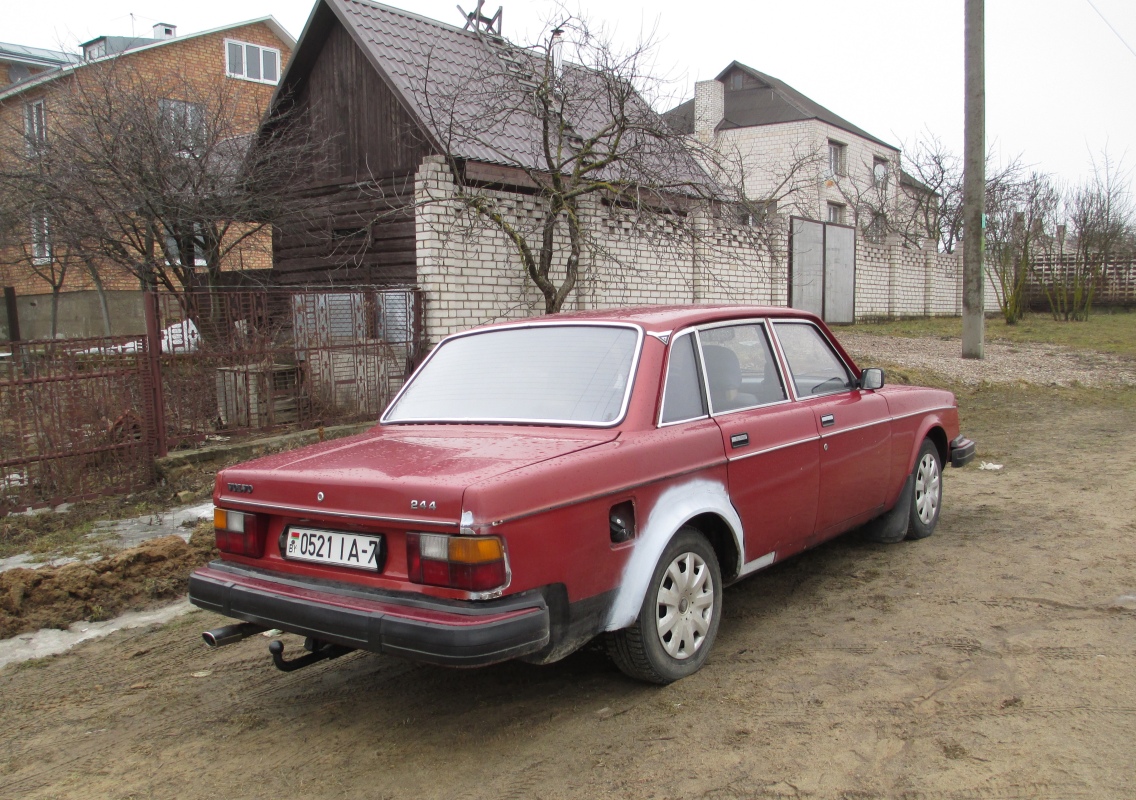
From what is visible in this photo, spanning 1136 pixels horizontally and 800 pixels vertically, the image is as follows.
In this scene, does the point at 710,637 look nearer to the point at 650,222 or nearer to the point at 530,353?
the point at 530,353

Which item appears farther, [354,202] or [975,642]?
[354,202]

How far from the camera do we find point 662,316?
4.22 m

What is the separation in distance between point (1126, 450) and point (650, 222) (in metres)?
5.94

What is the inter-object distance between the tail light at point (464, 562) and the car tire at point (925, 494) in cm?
353

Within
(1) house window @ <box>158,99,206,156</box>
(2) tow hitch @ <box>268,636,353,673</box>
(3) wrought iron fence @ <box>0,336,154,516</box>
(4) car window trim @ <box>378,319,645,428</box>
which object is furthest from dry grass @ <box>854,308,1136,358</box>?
(2) tow hitch @ <box>268,636,353,673</box>

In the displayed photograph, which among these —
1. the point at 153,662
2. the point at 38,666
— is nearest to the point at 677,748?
the point at 153,662

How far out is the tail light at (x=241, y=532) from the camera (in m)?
3.58

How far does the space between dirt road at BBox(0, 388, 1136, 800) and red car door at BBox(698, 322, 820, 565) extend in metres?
0.50

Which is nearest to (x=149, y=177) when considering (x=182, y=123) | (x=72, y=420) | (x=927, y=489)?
(x=182, y=123)

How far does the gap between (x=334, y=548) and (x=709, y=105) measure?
38.3 metres

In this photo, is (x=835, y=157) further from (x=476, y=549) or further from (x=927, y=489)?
(x=476, y=549)

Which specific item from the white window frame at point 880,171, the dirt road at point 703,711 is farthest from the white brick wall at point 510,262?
the white window frame at point 880,171

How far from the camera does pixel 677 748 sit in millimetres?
3145

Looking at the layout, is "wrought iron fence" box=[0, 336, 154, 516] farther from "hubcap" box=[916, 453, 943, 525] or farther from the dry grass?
the dry grass
